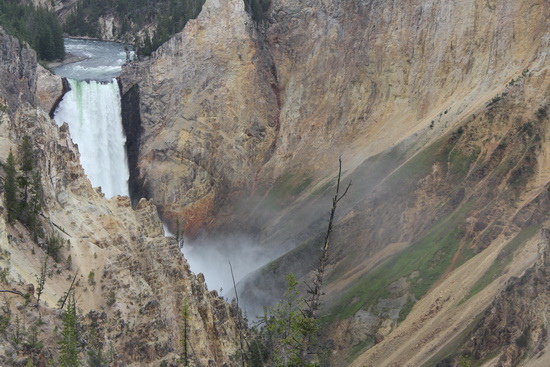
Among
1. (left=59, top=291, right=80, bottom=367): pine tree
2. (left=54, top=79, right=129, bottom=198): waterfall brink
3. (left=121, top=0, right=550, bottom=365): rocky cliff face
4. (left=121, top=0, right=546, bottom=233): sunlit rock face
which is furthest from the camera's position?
(left=54, top=79, right=129, bottom=198): waterfall brink

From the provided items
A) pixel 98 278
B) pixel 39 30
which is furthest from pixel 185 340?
pixel 39 30

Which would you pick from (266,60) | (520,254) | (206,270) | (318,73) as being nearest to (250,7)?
(266,60)

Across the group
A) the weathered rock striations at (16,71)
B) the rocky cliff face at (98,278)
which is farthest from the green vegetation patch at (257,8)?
the rocky cliff face at (98,278)

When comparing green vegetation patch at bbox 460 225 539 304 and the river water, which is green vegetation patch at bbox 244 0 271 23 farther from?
green vegetation patch at bbox 460 225 539 304

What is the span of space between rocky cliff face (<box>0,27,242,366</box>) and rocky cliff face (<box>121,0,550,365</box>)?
1491cm

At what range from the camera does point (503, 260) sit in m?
47.9

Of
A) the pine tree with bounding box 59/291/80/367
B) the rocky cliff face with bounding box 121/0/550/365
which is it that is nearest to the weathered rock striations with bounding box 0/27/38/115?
the rocky cliff face with bounding box 121/0/550/365

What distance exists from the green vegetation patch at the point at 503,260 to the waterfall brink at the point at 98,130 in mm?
41221

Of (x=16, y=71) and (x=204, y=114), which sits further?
(x=204, y=114)

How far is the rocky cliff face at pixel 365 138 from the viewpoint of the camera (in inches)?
2057

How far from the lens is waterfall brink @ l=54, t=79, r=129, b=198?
252ft

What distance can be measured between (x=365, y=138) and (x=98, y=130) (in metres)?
27.7

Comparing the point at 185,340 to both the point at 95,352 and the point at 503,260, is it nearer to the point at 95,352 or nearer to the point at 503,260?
the point at 95,352

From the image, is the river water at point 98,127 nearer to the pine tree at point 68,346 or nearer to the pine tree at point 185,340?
the pine tree at point 185,340
